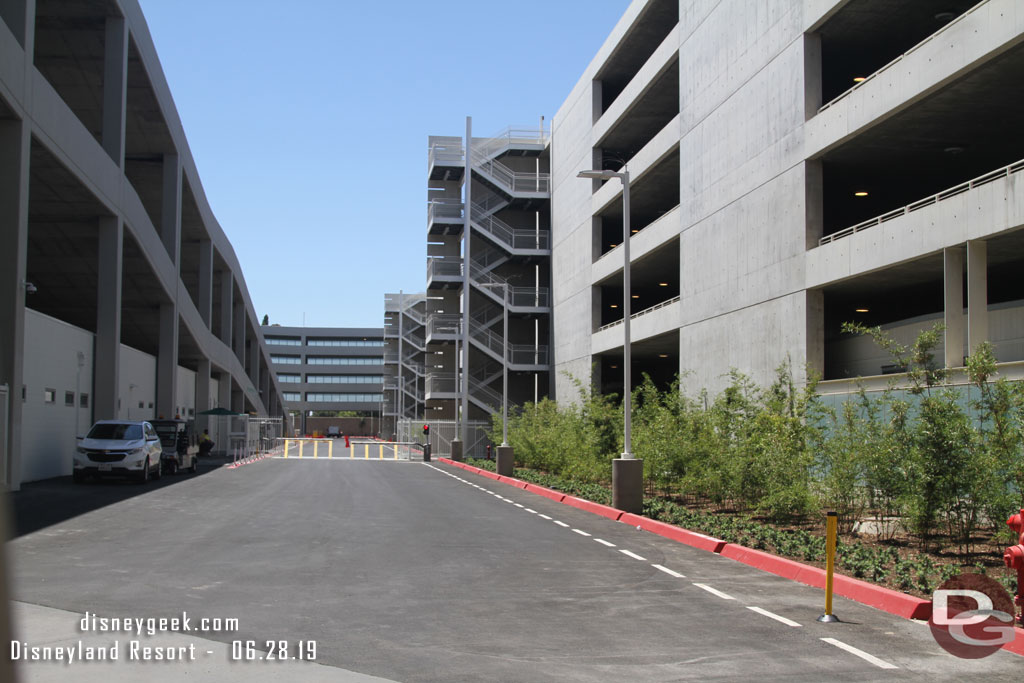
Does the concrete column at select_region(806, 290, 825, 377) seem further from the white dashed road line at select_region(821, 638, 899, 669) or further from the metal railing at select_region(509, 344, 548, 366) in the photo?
the metal railing at select_region(509, 344, 548, 366)

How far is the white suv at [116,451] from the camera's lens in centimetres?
2736

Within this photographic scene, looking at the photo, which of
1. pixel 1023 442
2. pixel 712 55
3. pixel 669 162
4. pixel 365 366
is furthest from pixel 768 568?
pixel 365 366

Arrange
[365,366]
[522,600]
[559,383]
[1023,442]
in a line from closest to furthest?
[522,600] < [1023,442] < [559,383] < [365,366]

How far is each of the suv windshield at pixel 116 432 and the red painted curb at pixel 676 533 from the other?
1643cm

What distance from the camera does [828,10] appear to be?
25.5 m

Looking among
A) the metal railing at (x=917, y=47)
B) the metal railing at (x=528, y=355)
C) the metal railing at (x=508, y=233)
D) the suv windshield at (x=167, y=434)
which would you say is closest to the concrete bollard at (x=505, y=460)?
the suv windshield at (x=167, y=434)

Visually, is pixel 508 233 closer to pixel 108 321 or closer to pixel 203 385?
pixel 203 385

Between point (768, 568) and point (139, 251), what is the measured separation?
33447mm

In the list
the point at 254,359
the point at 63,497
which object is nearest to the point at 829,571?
the point at 63,497

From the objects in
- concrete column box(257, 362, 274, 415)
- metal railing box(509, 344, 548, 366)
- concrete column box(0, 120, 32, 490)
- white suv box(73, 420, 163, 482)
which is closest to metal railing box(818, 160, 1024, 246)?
white suv box(73, 420, 163, 482)

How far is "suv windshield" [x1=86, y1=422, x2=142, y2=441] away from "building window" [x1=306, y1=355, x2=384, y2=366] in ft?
381

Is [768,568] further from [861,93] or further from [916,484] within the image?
[861,93]

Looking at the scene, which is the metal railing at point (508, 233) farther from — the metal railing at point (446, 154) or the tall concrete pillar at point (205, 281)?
the tall concrete pillar at point (205, 281)
